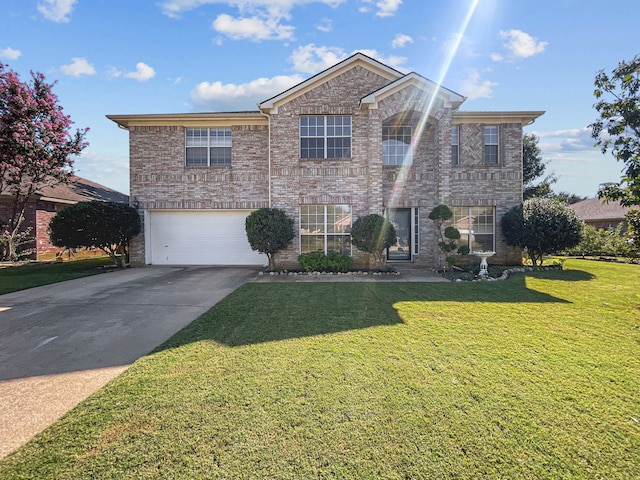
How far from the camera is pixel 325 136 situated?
11.9 metres

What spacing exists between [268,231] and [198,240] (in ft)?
13.7

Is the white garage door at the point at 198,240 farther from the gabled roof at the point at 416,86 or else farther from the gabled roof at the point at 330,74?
the gabled roof at the point at 416,86

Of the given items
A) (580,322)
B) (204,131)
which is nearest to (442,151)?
(580,322)

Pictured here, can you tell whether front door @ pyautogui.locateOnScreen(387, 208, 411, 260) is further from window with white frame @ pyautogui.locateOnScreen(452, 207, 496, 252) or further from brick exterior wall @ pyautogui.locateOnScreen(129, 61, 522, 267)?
window with white frame @ pyautogui.locateOnScreen(452, 207, 496, 252)

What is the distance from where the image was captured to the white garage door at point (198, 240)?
13.1 meters

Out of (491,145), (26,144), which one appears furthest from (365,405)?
(26,144)

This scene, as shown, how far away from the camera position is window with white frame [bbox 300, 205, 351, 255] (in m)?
12.1

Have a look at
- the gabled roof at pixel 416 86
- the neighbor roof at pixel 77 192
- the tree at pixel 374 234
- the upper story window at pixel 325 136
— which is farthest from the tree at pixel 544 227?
the neighbor roof at pixel 77 192

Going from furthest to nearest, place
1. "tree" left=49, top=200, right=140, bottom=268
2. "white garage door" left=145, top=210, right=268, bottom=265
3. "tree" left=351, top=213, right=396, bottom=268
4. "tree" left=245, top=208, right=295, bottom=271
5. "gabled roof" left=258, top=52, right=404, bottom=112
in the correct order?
"white garage door" left=145, top=210, right=268, bottom=265 < "gabled roof" left=258, top=52, right=404, bottom=112 < "tree" left=49, top=200, right=140, bottom=268 < "tree" left=245, top=208, right=295, bottom=271 < "tree" left=351, top=213, right=396, bottom=268

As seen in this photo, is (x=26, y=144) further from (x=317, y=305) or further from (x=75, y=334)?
(x=317, y=305)

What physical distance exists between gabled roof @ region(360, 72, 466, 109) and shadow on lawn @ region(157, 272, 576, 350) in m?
6.60

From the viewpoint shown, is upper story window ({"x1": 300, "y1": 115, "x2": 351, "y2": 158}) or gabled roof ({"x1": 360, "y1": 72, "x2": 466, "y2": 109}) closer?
gabled roof ({"x1": 360, "y1": 72, "x2": 466, "y2": 109})

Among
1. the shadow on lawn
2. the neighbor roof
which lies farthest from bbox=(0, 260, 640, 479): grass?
the neighbor roof

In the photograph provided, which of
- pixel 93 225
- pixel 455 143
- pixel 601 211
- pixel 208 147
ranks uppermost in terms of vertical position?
pixel 455 143
